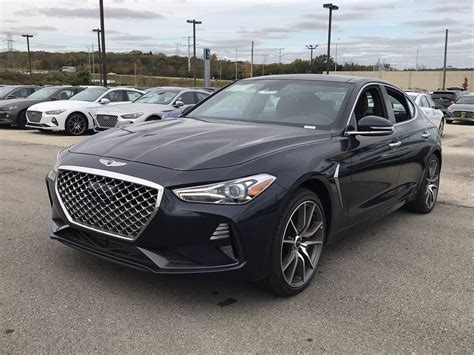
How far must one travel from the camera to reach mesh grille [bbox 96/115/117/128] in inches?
555

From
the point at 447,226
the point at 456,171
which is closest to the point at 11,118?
the point at 456,171

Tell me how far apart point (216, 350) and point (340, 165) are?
184 cm

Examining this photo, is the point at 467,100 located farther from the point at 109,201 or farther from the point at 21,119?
the point at 109,201

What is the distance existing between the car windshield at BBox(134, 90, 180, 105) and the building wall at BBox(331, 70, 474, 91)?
62384mm

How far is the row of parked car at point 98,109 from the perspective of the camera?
13898mm

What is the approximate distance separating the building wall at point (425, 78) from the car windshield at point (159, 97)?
62384mm

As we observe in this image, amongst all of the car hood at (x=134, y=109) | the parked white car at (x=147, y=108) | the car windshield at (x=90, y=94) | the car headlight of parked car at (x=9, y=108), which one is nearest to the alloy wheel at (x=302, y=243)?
the parked white car at (x=147, y=108)

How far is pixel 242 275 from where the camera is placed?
127 inches

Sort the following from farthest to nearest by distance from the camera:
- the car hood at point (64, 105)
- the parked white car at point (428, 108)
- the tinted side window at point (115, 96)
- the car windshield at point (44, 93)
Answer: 1. the car windshield at point (44, 93)
2. the tinted side window at point (115, 96)
3. the parked white car at point (428, 108)
4. the car hood at point (64, 105)

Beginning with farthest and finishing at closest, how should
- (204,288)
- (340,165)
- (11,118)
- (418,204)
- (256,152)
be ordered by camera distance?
(11,118) → (418,204) → (340,165) → (204,288) → (256,152)

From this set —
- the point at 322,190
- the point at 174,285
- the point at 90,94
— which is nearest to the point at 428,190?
the point at 322,190

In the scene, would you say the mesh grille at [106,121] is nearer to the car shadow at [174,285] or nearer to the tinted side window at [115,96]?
the tinted side window at [115,96]

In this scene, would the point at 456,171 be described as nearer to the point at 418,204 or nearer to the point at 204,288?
the point at 418,204

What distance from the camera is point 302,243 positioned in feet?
12.2
